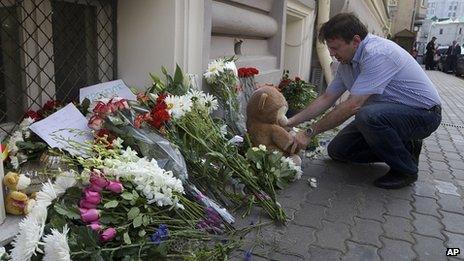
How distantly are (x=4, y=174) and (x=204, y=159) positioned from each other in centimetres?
109

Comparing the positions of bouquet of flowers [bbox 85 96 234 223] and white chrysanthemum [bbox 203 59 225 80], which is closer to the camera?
bouquet of flowers [bbox 85 96 234 223]

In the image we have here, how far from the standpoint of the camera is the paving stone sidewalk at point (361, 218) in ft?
7.32

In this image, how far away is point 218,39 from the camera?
159 inches

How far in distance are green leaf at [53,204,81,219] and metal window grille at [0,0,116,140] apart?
92cm

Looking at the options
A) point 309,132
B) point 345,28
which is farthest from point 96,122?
point 345,28

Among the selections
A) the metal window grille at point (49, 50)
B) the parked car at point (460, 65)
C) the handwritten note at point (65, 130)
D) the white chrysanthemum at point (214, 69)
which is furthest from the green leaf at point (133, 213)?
the parked car at point (460, 65)

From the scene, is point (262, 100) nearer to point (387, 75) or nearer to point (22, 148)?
point (387, 75)

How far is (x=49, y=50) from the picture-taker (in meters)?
2.73

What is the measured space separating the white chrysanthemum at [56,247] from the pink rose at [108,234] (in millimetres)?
183

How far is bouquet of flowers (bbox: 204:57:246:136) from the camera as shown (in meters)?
3.30

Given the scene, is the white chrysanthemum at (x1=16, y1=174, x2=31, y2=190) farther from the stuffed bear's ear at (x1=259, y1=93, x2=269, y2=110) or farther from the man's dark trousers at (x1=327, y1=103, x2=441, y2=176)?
the man's dark trousers at (x1=327, y1=103, x2=441, y2=176)

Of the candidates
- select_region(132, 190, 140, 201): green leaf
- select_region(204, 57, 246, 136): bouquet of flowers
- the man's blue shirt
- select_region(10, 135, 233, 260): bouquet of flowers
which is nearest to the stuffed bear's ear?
select_region(204, 57, 246, 136): bouquet of flowers

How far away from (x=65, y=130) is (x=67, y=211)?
62 centimetres

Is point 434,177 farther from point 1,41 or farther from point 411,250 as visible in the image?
point 1,41
